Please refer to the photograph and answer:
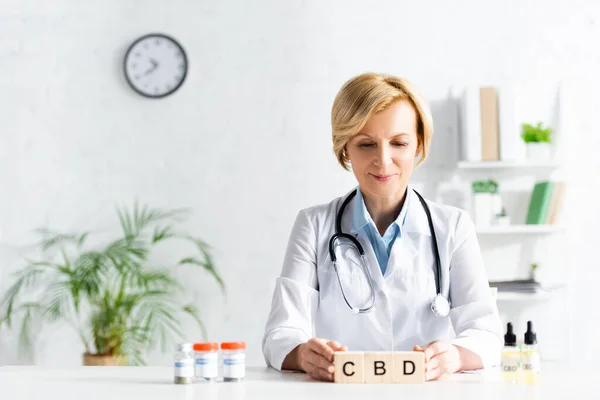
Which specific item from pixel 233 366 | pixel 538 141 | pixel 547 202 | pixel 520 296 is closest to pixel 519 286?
pixel 520 296

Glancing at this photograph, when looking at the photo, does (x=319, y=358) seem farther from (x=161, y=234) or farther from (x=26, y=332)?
(x=26, y=332)

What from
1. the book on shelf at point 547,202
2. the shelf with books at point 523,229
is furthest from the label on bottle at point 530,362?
the book on shelf at point 547,202

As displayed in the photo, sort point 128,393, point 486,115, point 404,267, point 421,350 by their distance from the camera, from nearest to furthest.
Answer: point 128,393 → point 421,350 → point 404,267 → point 486,115

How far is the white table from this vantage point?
50.0 inches

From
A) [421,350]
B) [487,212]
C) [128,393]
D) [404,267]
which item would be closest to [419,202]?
[404,267]

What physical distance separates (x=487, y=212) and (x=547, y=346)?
723 mm

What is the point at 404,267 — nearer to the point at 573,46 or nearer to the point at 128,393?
the point at 128,393

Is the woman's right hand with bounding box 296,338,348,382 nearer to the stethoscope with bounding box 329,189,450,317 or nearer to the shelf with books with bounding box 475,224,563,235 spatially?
the stethoscope with bounding box 329,189,450,317

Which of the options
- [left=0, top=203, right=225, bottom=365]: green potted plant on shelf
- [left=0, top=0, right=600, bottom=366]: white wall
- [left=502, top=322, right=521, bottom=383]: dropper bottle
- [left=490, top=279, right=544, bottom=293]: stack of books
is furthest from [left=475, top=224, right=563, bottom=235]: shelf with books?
[left=502, top=322, right=521, bottom=383]: dropper bottle

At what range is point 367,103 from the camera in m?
1.73

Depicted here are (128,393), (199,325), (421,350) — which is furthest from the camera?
(199,325)

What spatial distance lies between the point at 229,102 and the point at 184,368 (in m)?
2.55

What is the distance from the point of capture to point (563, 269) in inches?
145

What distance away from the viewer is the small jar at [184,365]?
1.41 meters
